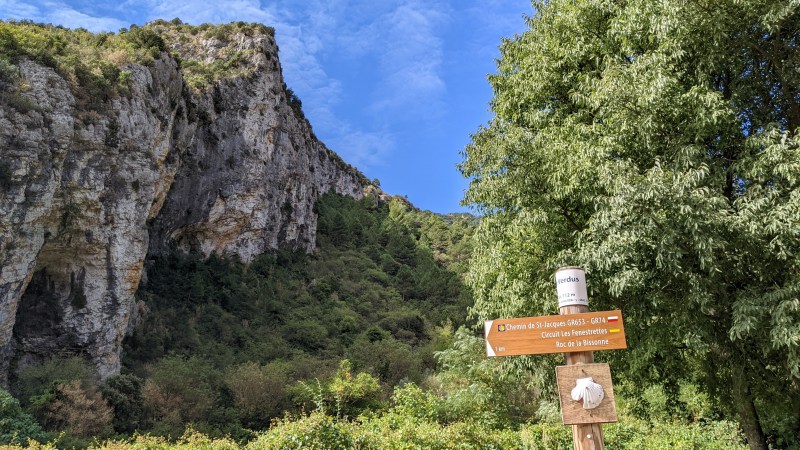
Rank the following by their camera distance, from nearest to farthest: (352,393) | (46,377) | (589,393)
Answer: (589,393) → (46,377) → (352,393)

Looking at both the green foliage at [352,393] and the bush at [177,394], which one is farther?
the green foliage at [352,393]

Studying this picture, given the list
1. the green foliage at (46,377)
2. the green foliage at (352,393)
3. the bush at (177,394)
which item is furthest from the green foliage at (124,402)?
the green foliage at (352,393)

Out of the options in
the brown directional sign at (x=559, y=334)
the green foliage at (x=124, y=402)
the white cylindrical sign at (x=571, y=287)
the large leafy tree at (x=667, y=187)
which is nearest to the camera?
the brown directional sign at (x=559, y=334)

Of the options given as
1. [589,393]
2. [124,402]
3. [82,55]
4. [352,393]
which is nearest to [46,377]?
[124,402]

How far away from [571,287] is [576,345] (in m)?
0.45

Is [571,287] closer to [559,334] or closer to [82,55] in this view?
[559,334]

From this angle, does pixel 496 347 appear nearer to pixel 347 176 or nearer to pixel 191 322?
pixel 191 322

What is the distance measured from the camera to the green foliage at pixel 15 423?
15.5 m

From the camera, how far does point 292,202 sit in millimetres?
52156

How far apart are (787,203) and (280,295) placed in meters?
42.9

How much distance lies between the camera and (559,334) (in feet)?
13.5

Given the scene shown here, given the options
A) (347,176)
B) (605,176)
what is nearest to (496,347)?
(605,176)

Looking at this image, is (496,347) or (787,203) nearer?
(496,347)

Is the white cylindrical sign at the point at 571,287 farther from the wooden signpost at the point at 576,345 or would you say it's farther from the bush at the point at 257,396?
the bush at the point at 257,396
